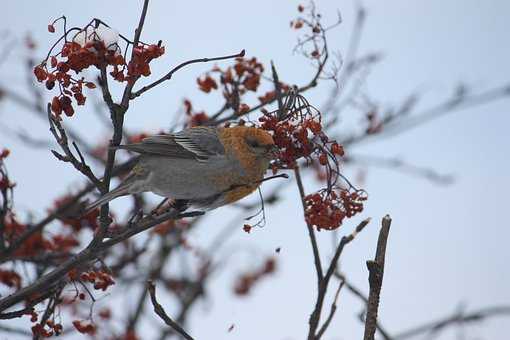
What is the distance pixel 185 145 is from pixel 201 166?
0.79 feet

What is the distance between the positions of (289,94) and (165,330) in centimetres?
330

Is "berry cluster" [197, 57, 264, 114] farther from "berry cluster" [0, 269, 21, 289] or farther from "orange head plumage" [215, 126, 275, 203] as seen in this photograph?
"berry cluster" [0, 269, 21, 289]

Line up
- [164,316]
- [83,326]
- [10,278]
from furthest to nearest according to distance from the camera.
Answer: [10,278] → [83,326] → [164,316]

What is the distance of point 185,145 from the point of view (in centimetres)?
431

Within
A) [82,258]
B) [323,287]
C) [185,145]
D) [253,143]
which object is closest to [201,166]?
[185,145]

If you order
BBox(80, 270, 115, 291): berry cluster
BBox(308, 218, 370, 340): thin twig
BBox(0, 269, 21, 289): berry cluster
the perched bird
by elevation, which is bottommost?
BBox(308, 218, 370, 340): thin twig

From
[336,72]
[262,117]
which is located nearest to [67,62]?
[262,117]

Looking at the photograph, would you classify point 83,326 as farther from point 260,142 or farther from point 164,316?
point 260,142

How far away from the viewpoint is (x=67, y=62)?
284cm

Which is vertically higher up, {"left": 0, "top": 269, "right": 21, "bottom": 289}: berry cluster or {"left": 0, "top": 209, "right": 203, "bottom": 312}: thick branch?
{"left": 0, "top": 269, "right": 21, "bottom": 289}: berry cluster

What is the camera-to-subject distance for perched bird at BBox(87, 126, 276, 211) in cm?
393

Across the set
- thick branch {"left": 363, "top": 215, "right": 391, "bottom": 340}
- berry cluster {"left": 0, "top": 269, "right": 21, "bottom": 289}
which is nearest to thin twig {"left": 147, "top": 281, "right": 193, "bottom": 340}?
thick branch {"left": 363, "top": 215, "right": 391, "bottom": 340}

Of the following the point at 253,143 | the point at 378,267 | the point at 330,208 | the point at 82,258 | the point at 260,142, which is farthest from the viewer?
the point at 253,143

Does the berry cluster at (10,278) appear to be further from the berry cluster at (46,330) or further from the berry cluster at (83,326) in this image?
the berry cluster at (46,330)
